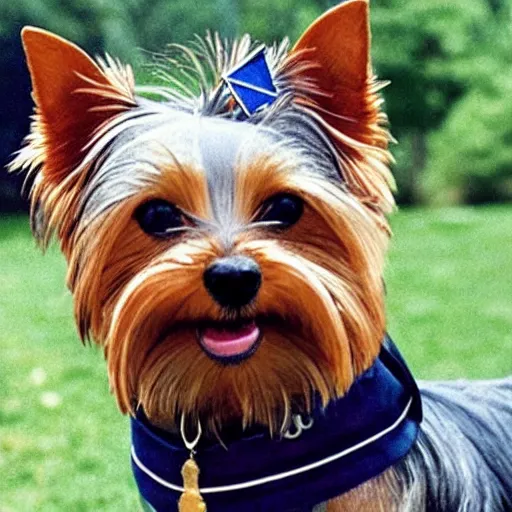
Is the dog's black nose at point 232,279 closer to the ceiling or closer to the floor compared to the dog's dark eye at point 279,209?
closer to the floor

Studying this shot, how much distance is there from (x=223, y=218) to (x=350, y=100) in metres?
0.35

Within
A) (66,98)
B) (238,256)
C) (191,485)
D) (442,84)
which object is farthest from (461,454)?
(442,84)

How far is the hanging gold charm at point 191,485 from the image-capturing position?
2402 millimetres

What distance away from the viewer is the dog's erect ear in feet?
7.44

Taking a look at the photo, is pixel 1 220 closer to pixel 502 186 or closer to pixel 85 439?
pixel 502 186

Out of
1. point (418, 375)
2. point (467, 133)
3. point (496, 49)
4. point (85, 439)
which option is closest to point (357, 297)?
point (85, 439)

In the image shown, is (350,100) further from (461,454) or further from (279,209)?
(461,454)

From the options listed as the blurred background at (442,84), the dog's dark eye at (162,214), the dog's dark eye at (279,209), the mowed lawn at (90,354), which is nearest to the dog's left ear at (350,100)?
the dog's dark eye at (279,209)

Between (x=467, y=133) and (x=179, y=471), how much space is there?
43.1ft

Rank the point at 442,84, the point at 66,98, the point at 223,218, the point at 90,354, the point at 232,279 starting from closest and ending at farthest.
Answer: the point at 232,279
the point at 223,218
the point at 66,98
the point at 90,354
the point at 442,84

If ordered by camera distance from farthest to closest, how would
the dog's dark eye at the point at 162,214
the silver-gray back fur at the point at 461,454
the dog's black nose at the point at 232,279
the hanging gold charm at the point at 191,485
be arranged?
the silver-gray back fur at the point at 461,454 < the hanging gold charm at the point at 191,485 < the dog's dark eye at the point at 162,214 < the dog's black nose at the point at 232,279

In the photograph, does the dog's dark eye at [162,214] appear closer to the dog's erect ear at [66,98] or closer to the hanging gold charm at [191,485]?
the dog's erect ear at [66,98]

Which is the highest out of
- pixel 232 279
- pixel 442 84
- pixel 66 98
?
pixel 66 98

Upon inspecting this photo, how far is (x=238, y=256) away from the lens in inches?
83.3
